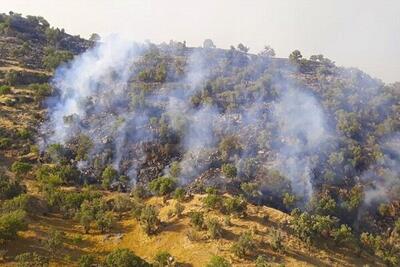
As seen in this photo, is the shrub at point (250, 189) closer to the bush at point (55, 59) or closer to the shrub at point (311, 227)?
the shrub at point (311, 227)

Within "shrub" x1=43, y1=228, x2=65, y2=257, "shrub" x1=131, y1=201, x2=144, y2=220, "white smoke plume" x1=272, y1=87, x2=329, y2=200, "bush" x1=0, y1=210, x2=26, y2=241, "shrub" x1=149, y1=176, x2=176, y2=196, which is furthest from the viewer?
"white smoke plume" x1=272, y1=87, x2=329, y2=200

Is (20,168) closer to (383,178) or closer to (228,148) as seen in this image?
(228,148)

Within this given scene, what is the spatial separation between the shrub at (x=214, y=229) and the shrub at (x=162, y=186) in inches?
256

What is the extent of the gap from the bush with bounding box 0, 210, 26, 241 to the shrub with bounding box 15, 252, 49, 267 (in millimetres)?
1846

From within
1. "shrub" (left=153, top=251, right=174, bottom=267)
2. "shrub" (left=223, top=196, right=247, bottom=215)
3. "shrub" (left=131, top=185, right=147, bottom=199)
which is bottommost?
"shrub" (left=153, top=251, right=174, bottom=267)

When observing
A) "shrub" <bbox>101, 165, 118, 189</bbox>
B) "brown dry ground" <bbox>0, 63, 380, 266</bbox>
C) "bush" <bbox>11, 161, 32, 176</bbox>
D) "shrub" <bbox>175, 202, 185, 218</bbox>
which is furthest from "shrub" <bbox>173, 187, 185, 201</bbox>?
"bush" <bbox>11, 161, 32, 176</bbox>

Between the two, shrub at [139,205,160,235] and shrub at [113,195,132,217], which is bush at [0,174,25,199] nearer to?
shrub at [113,195,132,217]

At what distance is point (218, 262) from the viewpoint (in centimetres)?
2392

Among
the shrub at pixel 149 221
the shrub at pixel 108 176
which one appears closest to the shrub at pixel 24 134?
the shrub at pixel 108 176

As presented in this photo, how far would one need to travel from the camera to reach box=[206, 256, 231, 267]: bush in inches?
936

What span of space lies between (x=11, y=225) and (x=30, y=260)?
2.92m

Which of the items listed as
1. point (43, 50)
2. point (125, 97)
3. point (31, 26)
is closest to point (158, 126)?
point (125, 97)

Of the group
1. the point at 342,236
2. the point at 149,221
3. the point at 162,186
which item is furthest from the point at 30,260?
the point at 342,236

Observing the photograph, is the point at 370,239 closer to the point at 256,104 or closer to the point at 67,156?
the point at 256,104
